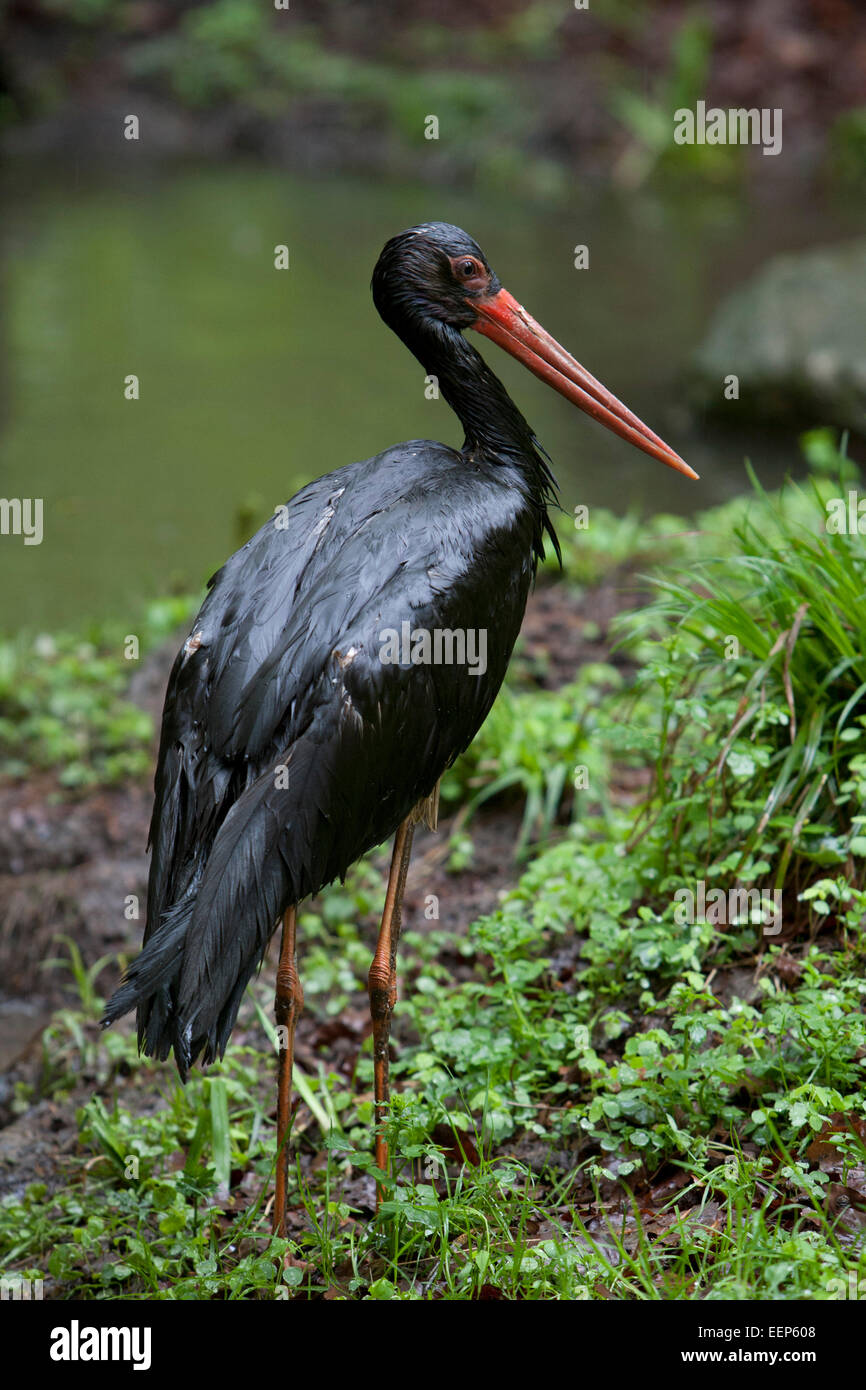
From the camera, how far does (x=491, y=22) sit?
1502 cm

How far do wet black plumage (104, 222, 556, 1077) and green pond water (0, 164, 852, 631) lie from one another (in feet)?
7.65

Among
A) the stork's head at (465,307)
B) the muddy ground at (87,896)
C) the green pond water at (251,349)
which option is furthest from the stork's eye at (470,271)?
the green pond water at (251,349)

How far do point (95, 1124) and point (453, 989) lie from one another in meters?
1.00

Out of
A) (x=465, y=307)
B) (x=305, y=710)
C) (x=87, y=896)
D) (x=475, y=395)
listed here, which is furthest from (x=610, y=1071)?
(x=87, y=896)

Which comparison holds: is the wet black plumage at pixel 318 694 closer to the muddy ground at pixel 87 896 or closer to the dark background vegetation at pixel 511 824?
the dark background vegetation at pixel 511 824

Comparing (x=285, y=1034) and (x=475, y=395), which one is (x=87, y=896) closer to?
(x=285, y=1034)

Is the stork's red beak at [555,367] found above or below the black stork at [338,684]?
above

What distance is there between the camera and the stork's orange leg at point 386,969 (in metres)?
3.14

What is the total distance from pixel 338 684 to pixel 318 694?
1.8 inches

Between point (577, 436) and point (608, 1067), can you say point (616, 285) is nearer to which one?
point (577, 436)

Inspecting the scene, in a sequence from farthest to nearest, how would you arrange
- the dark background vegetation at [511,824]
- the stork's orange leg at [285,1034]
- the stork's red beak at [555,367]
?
the stork's red beak at [555,367] → the stork's orange leg at [285,1034] → the dark background vegetation at [511,824]

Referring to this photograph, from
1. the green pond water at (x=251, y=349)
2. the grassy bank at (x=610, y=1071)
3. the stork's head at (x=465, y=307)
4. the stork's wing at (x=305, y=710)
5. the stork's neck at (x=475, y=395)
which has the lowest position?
the grassy bank at (x=610, y=1071)

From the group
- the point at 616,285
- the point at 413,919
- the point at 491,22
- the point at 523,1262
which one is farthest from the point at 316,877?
the point at 491,22

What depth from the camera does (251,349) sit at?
9.61 m
